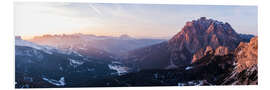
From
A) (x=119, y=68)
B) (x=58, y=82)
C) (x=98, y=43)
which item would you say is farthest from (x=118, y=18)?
(x=58, y=82)

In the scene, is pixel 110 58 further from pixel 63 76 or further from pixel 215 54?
pixel 215 54

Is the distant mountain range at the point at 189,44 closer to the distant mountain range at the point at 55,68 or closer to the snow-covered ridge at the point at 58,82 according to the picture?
the distant mountain range at the point at 55,68

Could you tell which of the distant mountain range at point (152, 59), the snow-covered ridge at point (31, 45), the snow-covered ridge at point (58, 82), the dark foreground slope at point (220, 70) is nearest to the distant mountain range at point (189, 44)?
the distant mountain range at point (152, 59)

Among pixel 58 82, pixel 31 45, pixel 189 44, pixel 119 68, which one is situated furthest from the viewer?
pixel 189 44

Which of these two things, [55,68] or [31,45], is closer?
[31,45]

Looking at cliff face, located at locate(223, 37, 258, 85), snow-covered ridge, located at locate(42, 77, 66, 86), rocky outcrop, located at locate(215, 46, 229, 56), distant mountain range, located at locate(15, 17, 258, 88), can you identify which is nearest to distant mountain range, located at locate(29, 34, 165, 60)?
distant mountain range, located at locate(15, 17, 258, 88)

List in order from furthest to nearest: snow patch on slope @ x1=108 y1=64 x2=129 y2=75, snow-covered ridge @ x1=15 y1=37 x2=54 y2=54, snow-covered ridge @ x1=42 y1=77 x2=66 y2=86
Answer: snow patch on slope @ x1=108 y1=64 x2=129 y2=75 → snow-covered ridge @ x1=42 y1=77 x2=66 y2=86 → snow-covered ridge @ x1=15 y1=37 x2=54 y2=54

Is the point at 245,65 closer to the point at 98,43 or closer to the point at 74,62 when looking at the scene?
the point at 98,43

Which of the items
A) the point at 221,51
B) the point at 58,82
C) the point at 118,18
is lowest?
the point at 58,82

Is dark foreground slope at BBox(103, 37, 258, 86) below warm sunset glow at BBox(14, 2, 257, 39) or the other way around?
below

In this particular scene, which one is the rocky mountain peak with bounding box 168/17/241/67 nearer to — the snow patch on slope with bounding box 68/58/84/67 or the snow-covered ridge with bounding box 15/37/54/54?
the snow patch on slope with bounding box 68/58/84/67
